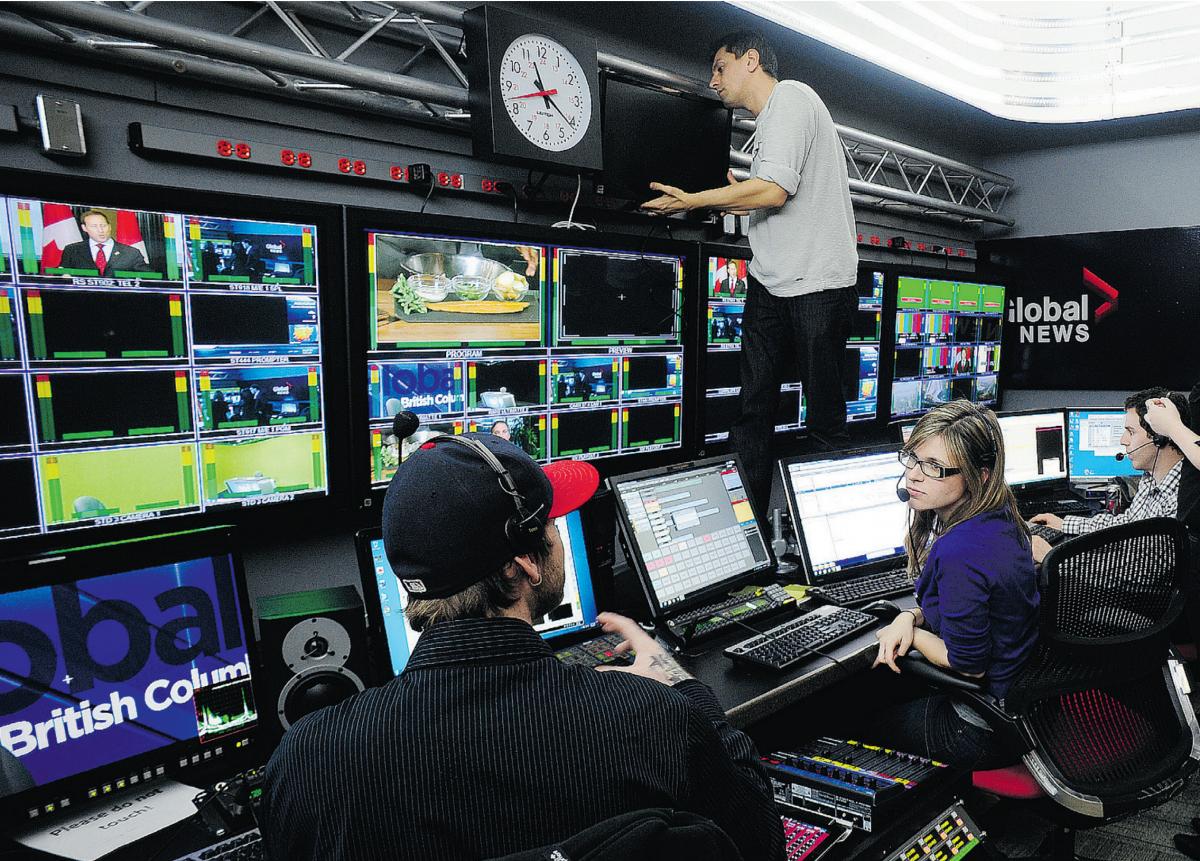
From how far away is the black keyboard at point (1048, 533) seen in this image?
115 inches

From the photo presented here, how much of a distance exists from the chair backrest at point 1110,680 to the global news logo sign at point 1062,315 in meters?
4.20

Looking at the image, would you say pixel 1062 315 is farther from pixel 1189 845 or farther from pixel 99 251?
pixel 99 251

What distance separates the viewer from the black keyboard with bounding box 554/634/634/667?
1614mm

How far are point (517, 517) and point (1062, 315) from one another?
5676 millimetres

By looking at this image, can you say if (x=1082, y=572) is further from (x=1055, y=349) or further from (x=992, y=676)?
(x=1055, y=349)

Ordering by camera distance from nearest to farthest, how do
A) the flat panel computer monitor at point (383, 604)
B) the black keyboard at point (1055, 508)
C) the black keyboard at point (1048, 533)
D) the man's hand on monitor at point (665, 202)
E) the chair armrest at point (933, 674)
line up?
the flat panel computer monitor at point (383, 604) < the chair armrest at point (933, 674) < the man's hand on monitor at point (665, 202) < the black keyboard at point (1048, 533) < the black keyboard at point (1055, 508)

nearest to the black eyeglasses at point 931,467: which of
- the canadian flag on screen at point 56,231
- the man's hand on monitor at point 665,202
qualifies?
the man's hand on monitor at point 665,202

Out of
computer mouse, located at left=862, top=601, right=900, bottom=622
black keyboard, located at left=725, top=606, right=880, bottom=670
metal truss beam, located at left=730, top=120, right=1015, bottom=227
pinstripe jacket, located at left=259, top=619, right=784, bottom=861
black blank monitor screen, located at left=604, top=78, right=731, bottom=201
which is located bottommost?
computer mouse, located at left=862, top=601, right=900, bottom=622

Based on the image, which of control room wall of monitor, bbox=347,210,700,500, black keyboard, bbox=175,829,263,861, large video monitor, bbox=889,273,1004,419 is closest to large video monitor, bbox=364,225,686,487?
control room wall of monitor, bbox=347,210,700,500

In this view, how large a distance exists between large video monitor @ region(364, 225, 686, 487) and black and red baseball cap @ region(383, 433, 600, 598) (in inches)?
48.5

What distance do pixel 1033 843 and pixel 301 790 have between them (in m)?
2.42

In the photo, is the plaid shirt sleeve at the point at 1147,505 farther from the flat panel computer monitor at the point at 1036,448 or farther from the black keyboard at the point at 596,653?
the black keyboard at the point at 596,653

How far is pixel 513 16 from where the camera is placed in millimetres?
2273

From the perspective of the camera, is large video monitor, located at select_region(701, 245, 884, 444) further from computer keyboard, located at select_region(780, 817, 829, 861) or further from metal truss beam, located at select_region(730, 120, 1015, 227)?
computer keyboard, located at select_region(780, 817, 829, 861)
